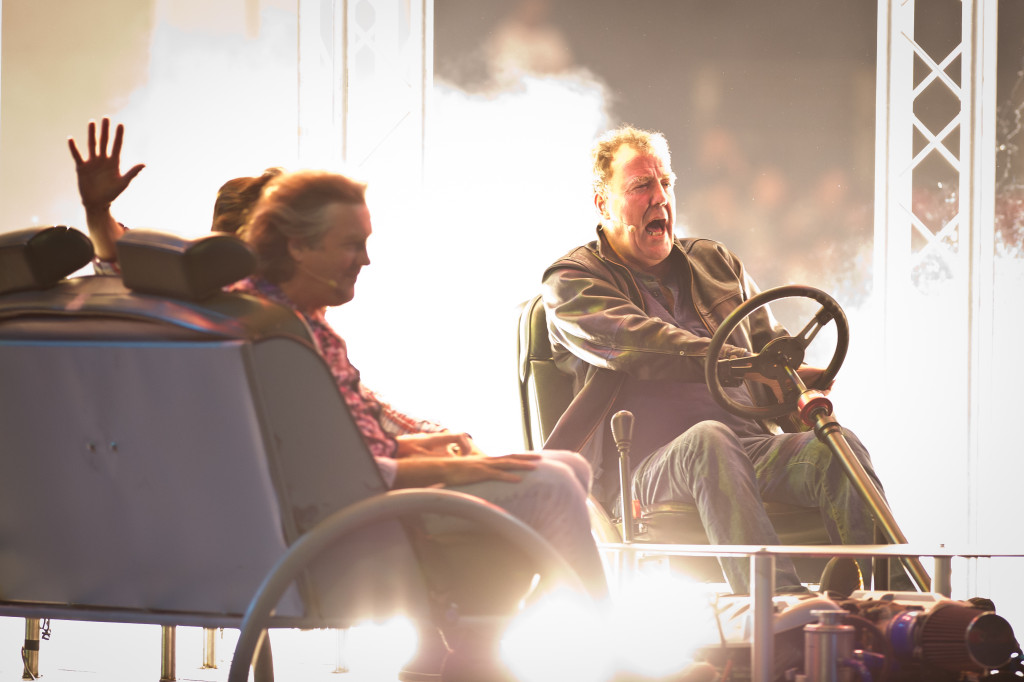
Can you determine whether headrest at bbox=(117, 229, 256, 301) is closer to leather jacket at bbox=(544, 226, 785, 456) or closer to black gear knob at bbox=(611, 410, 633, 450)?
black gear knob at bbox=(611, 410, 633, 450)

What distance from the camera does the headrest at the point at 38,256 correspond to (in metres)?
1.29

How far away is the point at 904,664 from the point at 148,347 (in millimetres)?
1277

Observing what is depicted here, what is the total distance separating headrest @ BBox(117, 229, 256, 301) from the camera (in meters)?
1.19

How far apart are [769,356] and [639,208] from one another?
30.7 inches

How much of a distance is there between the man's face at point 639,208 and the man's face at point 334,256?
1360 millimetres

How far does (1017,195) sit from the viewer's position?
4.55 m

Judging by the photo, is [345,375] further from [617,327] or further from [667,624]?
[617,327]

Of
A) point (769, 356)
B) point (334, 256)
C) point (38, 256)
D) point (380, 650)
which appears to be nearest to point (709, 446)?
point (769, 356)

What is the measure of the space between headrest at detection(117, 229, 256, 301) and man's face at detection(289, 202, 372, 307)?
0.28 meters

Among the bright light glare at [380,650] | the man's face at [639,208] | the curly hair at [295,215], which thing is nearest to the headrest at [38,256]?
the curly hair at [295,215]

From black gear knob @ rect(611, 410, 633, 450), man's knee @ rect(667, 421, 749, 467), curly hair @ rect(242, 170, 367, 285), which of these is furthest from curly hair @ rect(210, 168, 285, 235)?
man's knee @ rect(667, 421, 749, 467)

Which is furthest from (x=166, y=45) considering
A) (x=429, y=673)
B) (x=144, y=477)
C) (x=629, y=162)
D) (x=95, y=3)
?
(x=144, y=477)

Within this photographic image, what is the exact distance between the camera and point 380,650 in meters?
3.68

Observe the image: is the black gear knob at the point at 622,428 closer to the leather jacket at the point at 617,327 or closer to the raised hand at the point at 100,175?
the leather jacket at the point at 617,327
